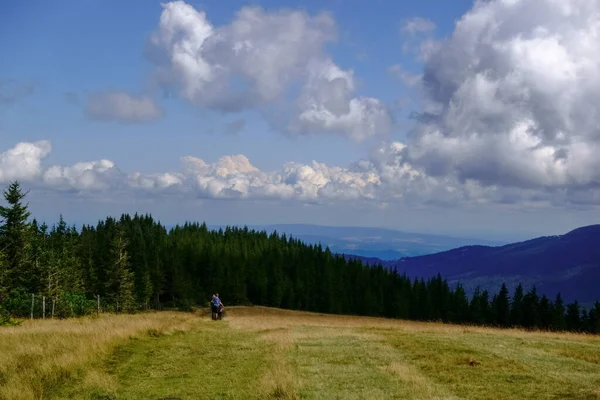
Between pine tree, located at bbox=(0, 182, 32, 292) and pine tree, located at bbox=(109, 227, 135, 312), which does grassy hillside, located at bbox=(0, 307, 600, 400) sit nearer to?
pine tree, located at bbox=(0, 182, 32, 292)

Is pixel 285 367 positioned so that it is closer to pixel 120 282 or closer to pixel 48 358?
pixel 48 358

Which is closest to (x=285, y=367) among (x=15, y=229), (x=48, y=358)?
(x=48, y=358)

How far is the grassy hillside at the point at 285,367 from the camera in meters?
15.9

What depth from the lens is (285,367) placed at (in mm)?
18797

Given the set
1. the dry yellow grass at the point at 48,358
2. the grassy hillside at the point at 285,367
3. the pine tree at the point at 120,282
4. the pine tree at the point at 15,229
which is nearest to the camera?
the grassy hillside at the point at 285,367

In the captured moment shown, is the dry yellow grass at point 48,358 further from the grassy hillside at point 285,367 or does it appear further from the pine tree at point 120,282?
the pine tree at point 120,282

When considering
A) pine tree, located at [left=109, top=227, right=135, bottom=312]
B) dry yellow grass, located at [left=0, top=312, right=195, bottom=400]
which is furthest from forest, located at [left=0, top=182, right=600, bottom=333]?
dry yellow grass, located at [left=0, top=312, right=195, bottom=400]

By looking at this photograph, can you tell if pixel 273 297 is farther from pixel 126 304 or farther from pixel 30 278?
pixel 30 278

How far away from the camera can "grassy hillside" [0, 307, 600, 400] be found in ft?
52.0

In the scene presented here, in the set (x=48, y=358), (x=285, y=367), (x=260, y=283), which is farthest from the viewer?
(x=260, y=283)

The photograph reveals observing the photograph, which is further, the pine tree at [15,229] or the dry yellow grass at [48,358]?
the pine tree at [15,229]

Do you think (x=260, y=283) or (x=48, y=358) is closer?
(x=48, y=358)

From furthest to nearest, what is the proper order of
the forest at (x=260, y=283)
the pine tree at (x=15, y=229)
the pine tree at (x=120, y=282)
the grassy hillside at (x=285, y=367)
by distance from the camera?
1. the forest at (x=260, y=283)
2. the pine tree at (x=120, y=282)
3. the pine tree at (x=15, y=229)
4. the grassy hillside at (x=285, y=367)

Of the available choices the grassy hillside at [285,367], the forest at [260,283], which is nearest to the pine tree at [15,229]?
the forest at [260,283]
